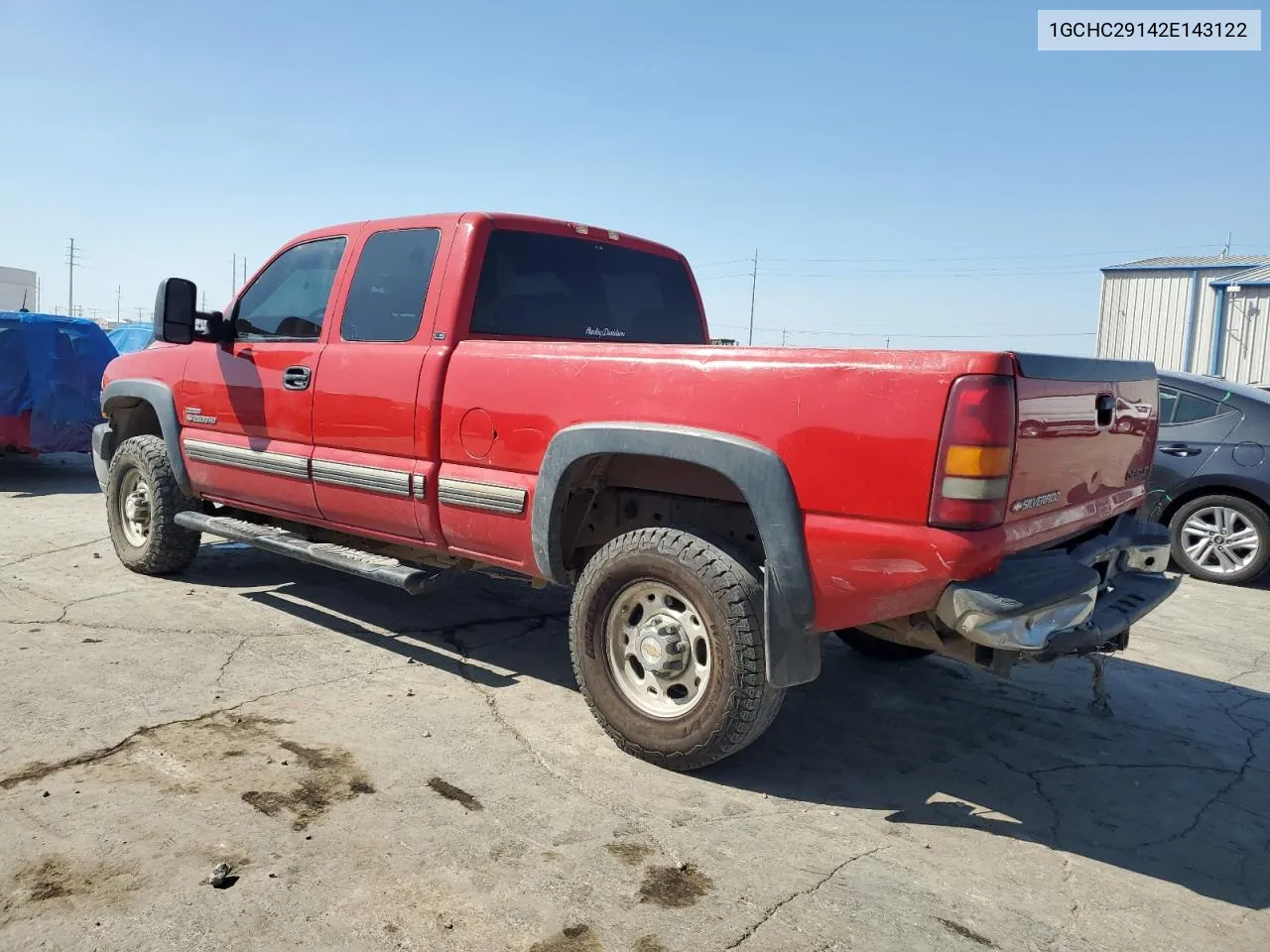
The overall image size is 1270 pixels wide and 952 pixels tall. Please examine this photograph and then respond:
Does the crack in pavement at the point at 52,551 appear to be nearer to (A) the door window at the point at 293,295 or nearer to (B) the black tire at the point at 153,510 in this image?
(B) the black tire at the point at 153,510

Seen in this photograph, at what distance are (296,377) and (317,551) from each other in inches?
35.1

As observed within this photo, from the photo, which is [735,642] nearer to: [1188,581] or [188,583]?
[188,583]

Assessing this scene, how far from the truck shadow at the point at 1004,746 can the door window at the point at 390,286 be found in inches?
63.2

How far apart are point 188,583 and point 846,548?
4.55 meters

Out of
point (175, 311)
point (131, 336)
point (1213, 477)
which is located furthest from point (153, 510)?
point (131, 336)

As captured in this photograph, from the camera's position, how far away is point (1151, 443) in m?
3.94

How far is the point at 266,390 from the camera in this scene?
4.88 meters

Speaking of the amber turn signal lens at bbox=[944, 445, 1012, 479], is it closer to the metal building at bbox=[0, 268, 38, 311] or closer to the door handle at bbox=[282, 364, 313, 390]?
the door handle at bbox=[282, 364, 313, 390]

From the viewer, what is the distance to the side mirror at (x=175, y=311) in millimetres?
4941

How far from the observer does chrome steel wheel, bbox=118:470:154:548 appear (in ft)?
19.3

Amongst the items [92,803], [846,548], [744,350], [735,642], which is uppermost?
[744,350]

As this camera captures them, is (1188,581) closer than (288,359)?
No

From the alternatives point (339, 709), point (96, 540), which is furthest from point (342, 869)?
point (96, 540)

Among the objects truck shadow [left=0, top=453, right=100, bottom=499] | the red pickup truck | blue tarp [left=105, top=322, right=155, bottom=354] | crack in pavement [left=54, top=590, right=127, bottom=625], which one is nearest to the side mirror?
the red pickup truck
